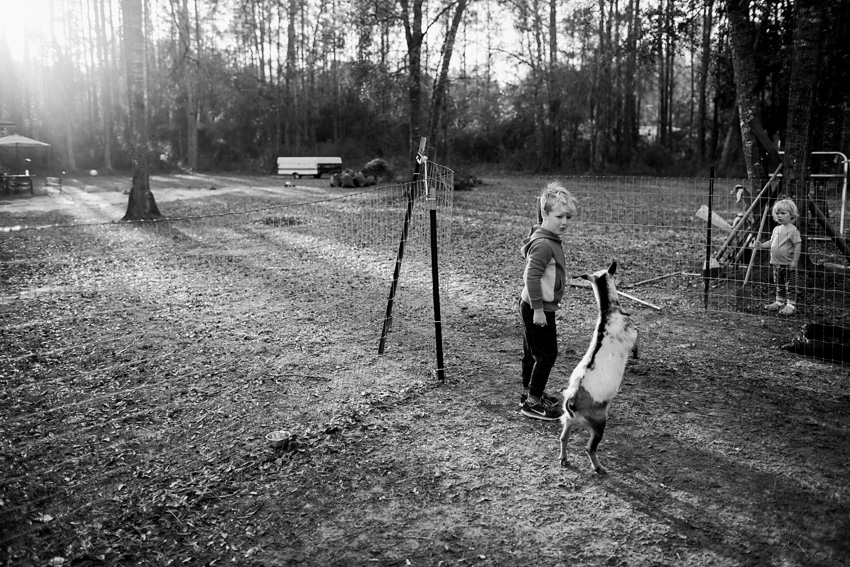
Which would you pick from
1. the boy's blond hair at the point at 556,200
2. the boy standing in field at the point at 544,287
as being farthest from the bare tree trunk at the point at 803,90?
the boy's blond hair at the point at 556,200

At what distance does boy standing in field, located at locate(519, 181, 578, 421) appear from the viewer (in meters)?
4.21

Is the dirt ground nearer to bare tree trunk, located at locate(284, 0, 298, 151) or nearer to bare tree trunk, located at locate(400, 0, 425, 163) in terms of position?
bare tree trunk, located at locate(400, 0, 425, 163)

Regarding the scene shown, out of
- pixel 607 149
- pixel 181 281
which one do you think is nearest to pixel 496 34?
pixel 607 149

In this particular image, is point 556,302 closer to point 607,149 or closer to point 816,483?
point 816,483

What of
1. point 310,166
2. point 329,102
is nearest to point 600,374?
point 310,166

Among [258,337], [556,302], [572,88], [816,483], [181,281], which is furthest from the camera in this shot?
[572,88]

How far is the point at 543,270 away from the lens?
426cm

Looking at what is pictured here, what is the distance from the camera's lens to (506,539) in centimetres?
312

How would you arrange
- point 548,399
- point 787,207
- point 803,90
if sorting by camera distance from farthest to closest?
1. point 803,90
2. point 787,207
3. point 548,399

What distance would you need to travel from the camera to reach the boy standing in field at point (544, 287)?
13.8ft

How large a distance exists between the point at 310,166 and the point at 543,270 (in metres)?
32.9

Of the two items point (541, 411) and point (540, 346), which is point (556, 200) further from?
point (541, 411)

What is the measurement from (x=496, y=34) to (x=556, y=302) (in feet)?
123

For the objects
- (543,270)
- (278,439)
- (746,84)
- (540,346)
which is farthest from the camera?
(746,84)
